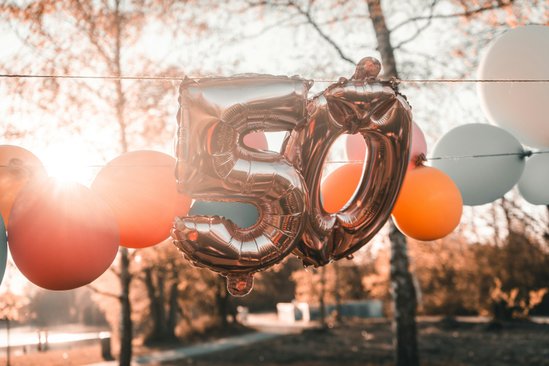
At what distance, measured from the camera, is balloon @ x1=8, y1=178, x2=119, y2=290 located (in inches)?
88.9

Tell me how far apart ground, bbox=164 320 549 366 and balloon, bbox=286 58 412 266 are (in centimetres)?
837

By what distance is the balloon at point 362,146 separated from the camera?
3213 millimetres

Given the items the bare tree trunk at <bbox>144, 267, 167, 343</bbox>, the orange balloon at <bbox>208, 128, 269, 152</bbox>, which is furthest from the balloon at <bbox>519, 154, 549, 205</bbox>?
the bare tree trunk at <bbox>144, 267, 167, 343</bbox>

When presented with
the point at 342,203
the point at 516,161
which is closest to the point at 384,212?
the point at 342,203

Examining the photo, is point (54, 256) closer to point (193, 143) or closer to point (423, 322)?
point (193, 143)

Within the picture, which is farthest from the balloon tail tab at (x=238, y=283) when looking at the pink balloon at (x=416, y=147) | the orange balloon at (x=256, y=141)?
the pink balloon at (x=416, y=147)

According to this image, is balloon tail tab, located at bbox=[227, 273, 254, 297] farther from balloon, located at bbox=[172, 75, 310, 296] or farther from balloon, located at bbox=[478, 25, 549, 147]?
balloon, located at bbox=[478, 25, 549, 147]

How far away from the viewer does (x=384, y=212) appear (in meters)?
2.56

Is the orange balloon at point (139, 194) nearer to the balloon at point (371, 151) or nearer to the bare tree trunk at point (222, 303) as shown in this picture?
the balloon at point (371, 151)

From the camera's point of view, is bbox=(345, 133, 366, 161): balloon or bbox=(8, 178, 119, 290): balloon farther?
bbox=(345, 133, 366, 161): balloon

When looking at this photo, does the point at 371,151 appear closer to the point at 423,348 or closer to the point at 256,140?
the point at 256,140

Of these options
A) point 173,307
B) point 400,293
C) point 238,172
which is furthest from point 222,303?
point 238,172

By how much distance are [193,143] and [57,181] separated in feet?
2.70

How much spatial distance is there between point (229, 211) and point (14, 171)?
3.79 ft
